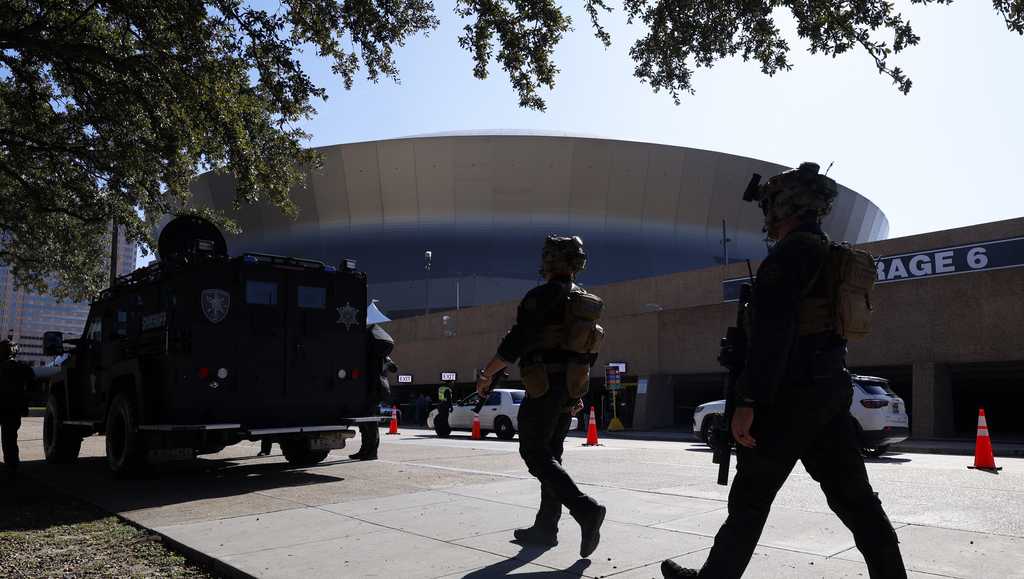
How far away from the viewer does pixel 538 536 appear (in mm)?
5078

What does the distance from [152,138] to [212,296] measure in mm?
8749

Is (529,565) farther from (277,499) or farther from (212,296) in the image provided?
(212,296)

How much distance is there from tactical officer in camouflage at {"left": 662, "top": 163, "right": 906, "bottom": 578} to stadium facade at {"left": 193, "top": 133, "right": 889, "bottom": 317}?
179 ft

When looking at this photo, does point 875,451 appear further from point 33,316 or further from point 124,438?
point 33,316

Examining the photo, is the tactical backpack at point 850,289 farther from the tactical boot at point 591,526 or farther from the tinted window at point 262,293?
the tinted window at point 262,293

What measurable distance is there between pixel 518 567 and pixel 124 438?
22.2ft

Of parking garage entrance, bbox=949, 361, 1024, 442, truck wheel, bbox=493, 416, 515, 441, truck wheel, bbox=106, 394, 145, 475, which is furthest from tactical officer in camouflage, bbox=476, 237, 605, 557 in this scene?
parking garage entrance, bbox=949, 361, 1024, 442

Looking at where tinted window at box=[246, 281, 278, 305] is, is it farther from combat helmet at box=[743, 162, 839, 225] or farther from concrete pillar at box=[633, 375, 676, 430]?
concrete pillar at box=[633, 375, 676, 430]

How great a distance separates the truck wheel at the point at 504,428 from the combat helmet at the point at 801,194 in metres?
18.6

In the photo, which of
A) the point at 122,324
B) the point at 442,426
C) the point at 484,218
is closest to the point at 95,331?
the point at 122,324

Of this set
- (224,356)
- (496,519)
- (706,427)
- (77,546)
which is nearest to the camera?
(77,546)

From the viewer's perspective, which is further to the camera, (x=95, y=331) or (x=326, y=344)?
(x=95, y=331)

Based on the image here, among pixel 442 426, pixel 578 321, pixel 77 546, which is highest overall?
pixel 578 321

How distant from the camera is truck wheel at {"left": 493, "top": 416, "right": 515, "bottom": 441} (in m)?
21.7
